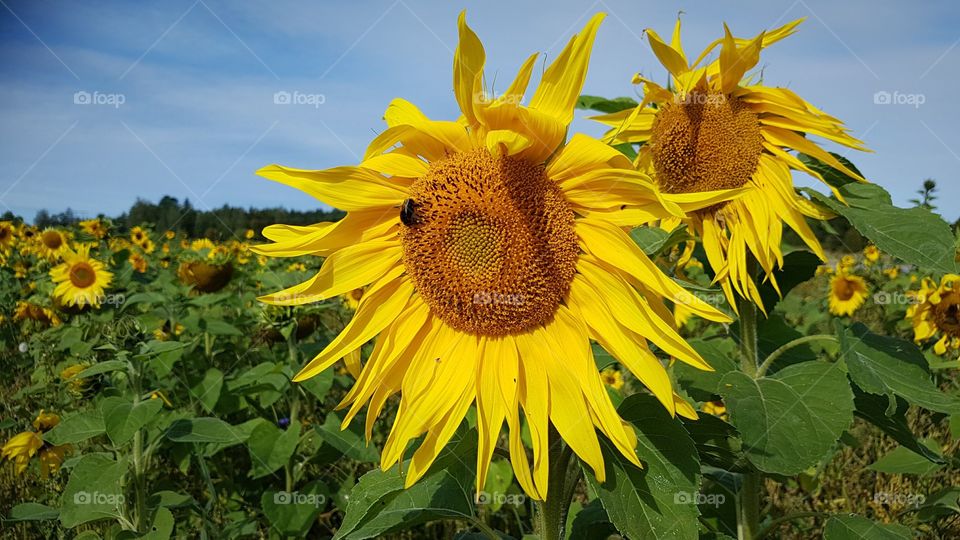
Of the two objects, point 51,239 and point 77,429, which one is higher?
point 51,239

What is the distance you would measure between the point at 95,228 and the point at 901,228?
376 inches

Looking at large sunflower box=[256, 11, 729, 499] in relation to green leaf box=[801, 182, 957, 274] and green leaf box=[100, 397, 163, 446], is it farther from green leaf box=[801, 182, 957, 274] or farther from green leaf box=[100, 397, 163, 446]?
green leaf box=[100, 397, 163, 446]

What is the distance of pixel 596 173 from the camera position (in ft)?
5.08

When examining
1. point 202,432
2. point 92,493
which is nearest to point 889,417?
point 202,432

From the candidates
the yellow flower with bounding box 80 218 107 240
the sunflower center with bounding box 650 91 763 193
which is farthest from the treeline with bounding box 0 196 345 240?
the sunflower center with bounding box 650 91 763 193

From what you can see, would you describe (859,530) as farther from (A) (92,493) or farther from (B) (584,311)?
(A) (92,493)

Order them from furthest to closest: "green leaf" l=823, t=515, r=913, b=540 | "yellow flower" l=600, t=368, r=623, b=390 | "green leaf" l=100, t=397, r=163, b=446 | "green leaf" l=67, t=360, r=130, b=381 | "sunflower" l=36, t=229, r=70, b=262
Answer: "sunflower" l=36, t=229, r=70, b=262 → "yellow flower" l=600, t=368, r=623, b=390 → "green leaf" l=67, t=360, r=130, b=381 → "green leaf" l=100, t=397, r=163, b=446 → "green leaf" l=823, t=515, r=913, b=540

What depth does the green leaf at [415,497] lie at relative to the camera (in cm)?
168

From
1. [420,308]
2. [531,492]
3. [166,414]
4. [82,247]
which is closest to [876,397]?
[531,492]

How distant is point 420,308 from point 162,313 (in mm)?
5096

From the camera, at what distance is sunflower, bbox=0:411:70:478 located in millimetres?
3867

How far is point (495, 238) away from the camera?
5.39ft

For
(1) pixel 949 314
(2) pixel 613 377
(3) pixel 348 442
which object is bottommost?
(2) pixel 613 377

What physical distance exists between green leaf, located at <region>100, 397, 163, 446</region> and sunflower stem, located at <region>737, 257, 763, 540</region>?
7.75ft
